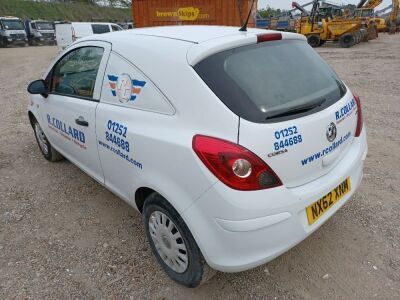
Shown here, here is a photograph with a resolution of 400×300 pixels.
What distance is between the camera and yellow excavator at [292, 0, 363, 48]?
1852 centimetres

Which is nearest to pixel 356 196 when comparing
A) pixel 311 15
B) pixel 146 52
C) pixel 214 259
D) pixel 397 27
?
pixel 214 259

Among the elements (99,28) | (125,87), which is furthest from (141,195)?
(99,28)

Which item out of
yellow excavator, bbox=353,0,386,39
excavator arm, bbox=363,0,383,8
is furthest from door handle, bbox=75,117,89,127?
excavator arm, bbox=363,0,383,8

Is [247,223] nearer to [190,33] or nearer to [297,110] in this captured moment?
[297,110]

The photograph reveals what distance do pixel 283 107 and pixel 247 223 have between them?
2.27 ft

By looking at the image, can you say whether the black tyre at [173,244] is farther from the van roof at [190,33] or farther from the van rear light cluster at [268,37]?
the van rear light cluster at [268,37]

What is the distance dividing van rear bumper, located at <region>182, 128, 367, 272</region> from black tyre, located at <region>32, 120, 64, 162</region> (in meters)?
2.75

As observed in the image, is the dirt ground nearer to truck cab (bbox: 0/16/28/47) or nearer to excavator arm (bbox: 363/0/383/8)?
excavator arm (bbox: 363/0/383/8)

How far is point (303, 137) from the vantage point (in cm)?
192

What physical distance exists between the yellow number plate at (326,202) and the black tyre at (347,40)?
744 inches

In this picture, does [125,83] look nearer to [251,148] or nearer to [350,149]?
[251,148]

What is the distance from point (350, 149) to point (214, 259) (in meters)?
1.26

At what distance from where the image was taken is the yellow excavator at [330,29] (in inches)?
729

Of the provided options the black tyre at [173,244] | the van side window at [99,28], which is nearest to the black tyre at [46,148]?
the black tyre at [173,244]
